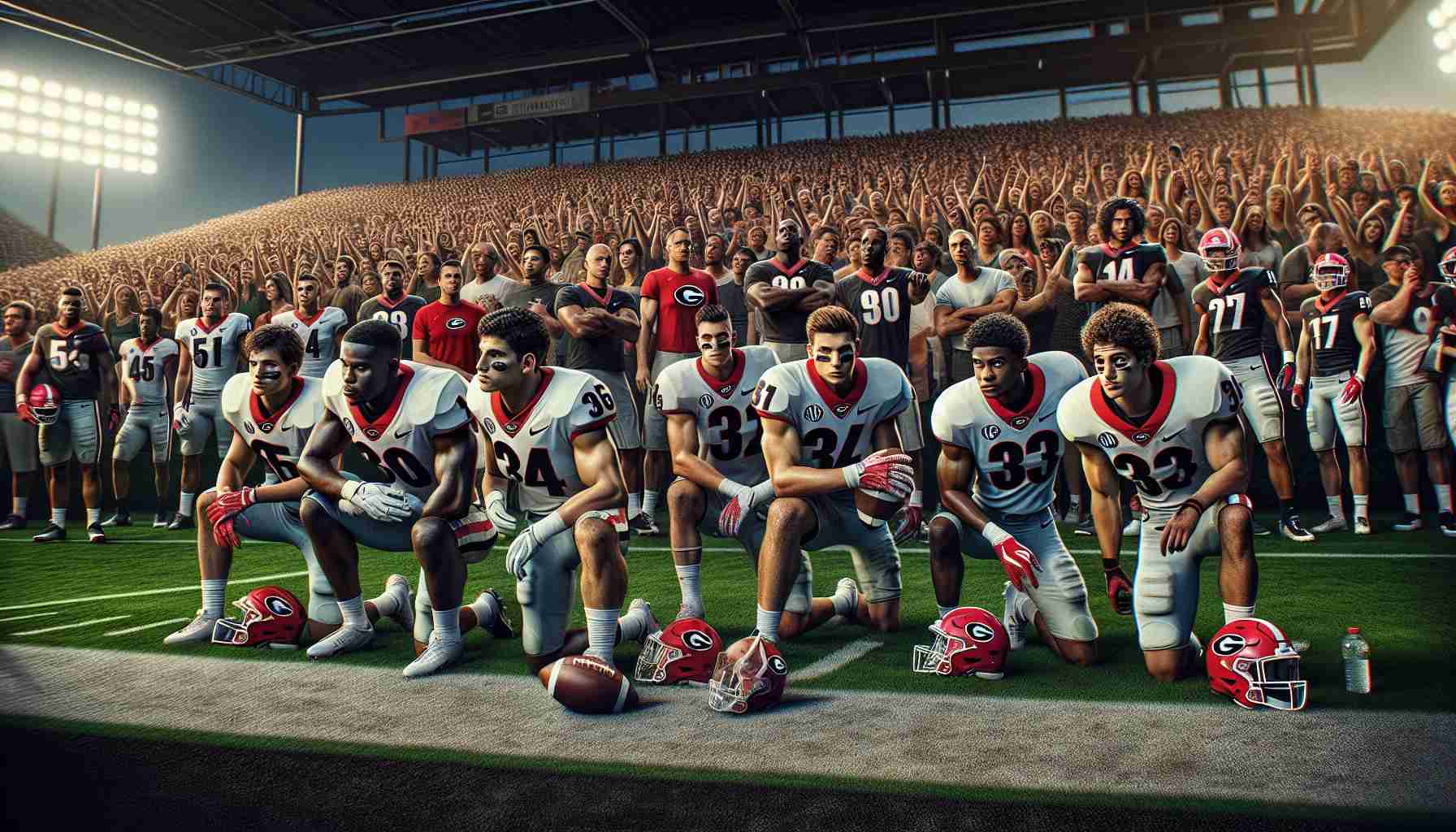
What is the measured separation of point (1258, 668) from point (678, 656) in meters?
2.07

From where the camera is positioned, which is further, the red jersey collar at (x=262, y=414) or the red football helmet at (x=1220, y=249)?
the red football helmet at (x=1220, y=249)

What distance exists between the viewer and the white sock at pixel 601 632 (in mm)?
3664

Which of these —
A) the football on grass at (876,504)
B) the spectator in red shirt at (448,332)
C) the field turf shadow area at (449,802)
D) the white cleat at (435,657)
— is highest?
the spectator in red shirt at (448,332)

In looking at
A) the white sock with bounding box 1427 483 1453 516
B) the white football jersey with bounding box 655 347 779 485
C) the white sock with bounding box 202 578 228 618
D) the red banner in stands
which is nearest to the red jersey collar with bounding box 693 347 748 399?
the white football jersey with bounding box 655 347 779 485

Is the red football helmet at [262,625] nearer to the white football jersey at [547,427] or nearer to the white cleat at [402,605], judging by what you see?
the white cleat at [402,605]

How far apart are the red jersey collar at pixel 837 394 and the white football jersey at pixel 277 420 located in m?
2.40

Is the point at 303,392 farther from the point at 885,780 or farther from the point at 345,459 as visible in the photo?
the point at 345,459

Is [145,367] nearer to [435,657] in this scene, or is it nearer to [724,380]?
[435,657]

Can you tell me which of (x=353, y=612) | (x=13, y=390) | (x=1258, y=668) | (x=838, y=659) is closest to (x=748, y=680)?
(x=838, y=659)

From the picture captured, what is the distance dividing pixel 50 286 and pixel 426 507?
20.3 metres

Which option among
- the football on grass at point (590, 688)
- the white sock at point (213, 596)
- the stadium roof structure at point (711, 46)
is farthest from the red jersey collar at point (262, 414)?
the stadium roof structure at point (711, 46)

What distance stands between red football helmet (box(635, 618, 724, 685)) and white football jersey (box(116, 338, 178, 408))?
7.44 meters

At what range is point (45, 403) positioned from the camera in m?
8.32

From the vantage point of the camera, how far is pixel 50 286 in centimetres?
1933
